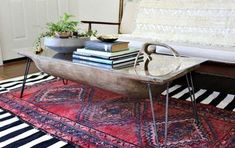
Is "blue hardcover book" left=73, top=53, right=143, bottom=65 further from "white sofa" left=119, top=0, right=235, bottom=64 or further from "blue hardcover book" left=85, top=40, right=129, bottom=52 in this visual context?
"white sofa" left=119, top=0, right=235, bottom=64

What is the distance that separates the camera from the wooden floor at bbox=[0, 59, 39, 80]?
9.42ft

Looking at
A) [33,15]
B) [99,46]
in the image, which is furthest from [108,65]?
[33,15]

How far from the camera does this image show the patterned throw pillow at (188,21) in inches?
91.1

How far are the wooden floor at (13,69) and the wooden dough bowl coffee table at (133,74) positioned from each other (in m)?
1.11

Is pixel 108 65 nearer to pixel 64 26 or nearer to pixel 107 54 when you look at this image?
pixel 107 54

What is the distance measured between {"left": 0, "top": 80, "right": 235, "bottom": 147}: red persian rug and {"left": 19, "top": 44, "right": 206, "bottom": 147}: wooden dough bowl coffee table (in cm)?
13

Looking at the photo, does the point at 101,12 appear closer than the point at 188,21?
No

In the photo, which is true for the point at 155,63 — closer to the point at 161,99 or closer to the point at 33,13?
the point at 161,99

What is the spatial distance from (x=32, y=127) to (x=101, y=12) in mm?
2525

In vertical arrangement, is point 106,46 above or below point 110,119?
above

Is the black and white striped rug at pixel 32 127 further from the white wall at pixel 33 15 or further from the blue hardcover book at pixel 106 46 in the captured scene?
the white wall at pixel 33 15

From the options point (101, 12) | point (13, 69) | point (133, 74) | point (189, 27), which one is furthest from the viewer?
point (101, 12)

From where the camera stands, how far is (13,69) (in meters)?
3.13

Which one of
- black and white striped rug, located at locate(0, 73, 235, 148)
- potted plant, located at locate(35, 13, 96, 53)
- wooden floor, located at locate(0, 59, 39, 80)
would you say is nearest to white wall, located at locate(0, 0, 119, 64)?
wooden floor, located at locate(0, 59, 39, 80)
